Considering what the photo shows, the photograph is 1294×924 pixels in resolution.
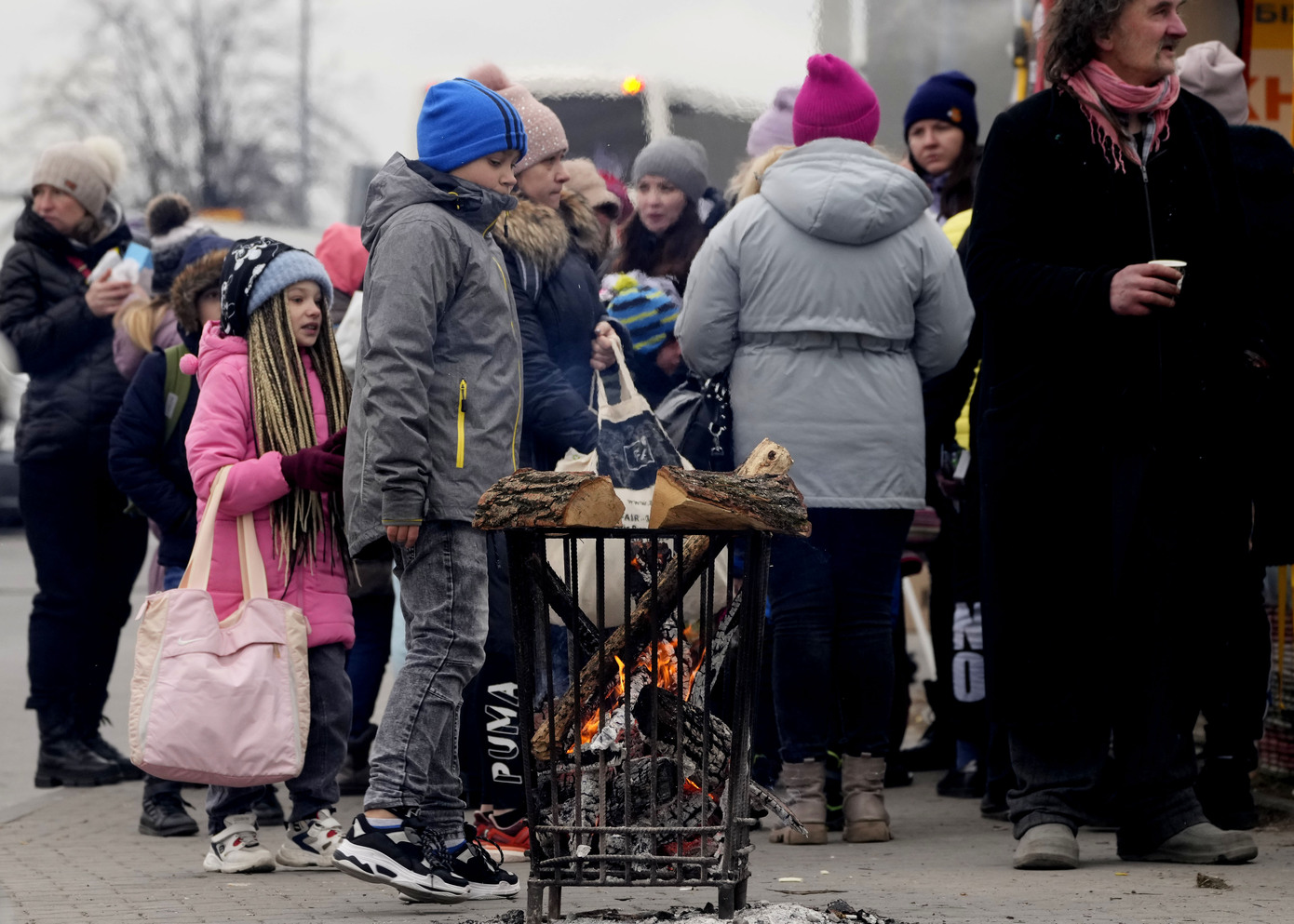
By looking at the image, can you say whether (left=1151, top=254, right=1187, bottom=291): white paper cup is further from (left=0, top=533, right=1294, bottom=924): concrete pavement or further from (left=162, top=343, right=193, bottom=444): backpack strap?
(left=162, top=343, right=193, bottom=444): backpack strap

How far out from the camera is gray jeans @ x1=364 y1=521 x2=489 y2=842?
4777 mm

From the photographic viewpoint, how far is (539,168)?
20.6ft

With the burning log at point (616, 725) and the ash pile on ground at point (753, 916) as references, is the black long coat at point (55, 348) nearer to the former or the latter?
the burning log at point (616, 725)

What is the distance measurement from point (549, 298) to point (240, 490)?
1308 millimetres

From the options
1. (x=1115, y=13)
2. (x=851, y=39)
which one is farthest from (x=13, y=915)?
(x=851, y=39)

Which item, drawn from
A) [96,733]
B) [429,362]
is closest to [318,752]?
[429,362]

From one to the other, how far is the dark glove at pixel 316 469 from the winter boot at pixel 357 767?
7.21 ft

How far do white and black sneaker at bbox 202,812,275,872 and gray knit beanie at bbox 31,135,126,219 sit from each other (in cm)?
333

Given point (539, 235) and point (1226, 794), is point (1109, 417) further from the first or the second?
point (539, 235)

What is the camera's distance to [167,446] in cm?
650

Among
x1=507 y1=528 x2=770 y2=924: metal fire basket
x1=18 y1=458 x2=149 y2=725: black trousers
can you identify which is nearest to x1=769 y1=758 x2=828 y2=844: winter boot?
x1=507 y1=528 x2=770 y2=924: metal fire basket

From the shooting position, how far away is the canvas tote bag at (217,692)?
5.08 metres

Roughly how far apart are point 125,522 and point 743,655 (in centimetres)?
448

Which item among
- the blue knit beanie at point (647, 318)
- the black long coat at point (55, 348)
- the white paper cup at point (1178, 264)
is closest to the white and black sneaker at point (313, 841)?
the blue knit beanie at point (647, 318)
